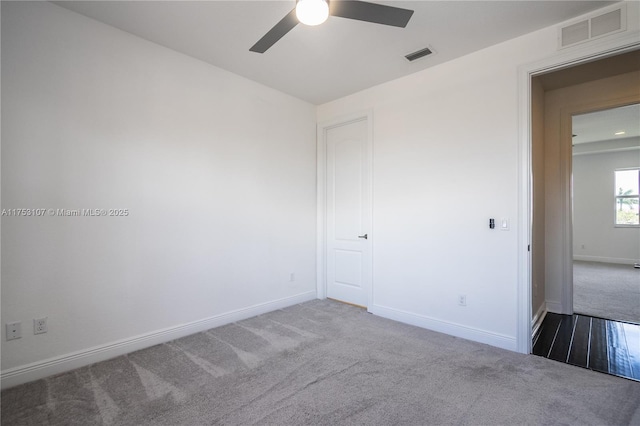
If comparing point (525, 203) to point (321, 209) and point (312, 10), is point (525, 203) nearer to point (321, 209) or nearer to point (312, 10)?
point (312, 10)

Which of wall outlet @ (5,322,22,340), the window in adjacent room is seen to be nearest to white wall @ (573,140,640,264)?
the window in adjacent room

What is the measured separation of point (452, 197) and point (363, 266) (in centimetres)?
147

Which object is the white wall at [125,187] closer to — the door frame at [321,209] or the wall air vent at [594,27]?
the door frame at [321,209]

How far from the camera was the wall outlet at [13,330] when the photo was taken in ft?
6.85

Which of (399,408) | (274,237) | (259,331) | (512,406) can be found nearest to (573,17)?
(512,406)

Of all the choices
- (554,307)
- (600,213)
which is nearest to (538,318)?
(554,307)

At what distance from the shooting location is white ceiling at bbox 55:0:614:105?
7.43 ft

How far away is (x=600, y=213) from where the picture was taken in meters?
7.26

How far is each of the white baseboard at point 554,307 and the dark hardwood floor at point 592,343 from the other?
13 centimetres

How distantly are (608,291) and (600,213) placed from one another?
3759 mm

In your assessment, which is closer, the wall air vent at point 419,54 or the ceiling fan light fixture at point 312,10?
the ceiling fan light fixture at point 312,10

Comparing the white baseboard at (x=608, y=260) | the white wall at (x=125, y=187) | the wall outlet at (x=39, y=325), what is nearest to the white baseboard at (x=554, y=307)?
the white wall at (x=125, y=187)

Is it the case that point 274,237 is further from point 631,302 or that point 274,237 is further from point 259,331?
point 631,302

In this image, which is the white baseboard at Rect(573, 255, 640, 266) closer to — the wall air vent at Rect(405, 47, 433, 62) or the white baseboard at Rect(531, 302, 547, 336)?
the white baseboard at Rect(531, 302, 547, 336)
